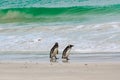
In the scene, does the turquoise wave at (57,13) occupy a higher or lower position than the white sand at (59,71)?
lower

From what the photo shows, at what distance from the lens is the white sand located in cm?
663

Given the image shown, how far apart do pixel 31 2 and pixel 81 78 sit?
25.1 metres

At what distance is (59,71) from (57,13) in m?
18.6

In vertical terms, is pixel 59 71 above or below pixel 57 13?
above

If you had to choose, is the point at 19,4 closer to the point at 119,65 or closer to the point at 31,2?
the point at 31,2

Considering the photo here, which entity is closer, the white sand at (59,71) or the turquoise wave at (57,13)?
the white sand at (59,71)

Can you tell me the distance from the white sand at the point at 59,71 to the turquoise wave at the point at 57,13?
12751 mm

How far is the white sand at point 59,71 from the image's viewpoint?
6.63 metres

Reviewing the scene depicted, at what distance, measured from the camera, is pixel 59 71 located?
743cm

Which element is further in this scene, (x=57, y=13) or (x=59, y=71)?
(x=57, y=13)

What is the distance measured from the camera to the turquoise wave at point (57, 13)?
22.4 meters

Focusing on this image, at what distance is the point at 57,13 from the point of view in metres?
25.9

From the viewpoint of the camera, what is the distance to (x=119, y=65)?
308 inches

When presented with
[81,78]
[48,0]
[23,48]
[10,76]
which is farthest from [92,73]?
[48,0]
